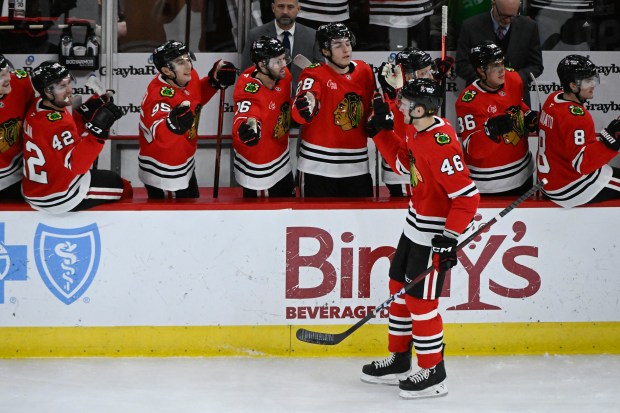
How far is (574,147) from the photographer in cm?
484

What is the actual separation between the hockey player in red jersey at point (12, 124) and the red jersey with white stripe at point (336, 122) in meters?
1.22

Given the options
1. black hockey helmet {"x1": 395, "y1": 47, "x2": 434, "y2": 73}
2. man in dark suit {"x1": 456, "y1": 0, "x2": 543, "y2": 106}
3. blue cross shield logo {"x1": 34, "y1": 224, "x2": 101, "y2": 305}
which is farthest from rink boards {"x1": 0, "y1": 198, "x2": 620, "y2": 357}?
man in dark suit {"x1": 456, "y1": 0, "x2": 543, "y2": 106}

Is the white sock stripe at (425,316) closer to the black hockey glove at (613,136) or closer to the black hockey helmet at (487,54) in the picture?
the black hockey glove at (613,136)

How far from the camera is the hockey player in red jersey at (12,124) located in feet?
15.9

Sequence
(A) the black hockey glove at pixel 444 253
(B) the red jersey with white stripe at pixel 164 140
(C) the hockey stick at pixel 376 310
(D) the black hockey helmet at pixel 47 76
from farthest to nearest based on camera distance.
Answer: (B) the red jersey with white stripe at pixel 164 140, (D) the black hockey helmet at pixel 47 76, (C) the hockey stick at pixel 376 310, (A) the black hockey glove at pixel 444 253

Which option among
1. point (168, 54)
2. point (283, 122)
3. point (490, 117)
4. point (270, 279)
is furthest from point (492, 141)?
point (168, 54)

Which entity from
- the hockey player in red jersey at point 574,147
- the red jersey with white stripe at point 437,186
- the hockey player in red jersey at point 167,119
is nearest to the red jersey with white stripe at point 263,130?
the hockey player in red jersey at point 167,119

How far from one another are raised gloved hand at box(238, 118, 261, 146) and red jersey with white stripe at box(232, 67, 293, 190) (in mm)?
111

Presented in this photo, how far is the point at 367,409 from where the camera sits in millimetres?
4277

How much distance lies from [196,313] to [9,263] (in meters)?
0.83

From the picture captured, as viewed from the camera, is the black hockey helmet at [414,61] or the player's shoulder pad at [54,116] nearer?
the player's shoulder pad at [54,116]

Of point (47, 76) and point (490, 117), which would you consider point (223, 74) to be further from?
point (490, 117)

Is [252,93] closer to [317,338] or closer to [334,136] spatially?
[334,136]

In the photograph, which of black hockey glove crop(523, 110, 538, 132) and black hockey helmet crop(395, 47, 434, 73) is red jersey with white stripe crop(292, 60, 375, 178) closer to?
black hockey helmet crop(395, 47, 434, 73)
